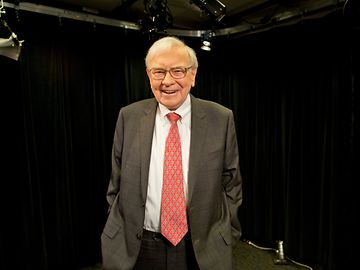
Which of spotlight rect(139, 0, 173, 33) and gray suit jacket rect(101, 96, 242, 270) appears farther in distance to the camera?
→ spotlight rect(139, 0, 173, 33)

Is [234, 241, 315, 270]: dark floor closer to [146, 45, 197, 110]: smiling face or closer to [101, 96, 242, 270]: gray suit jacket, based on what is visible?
[101, 96, 242, 270]: gray suit jacket

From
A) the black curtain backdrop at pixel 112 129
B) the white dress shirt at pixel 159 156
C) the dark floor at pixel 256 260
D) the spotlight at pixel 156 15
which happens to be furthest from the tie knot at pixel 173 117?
the dark floor at pixel 256 260

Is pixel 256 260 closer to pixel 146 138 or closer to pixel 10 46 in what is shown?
pixel 146 138

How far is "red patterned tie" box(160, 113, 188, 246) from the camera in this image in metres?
1.46

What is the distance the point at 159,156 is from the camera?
1517 millimetres

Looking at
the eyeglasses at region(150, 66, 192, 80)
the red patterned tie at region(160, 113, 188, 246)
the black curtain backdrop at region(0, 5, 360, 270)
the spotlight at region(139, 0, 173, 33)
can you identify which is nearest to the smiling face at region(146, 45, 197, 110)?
the eyeglasses at region(150, 66, 192, 80)

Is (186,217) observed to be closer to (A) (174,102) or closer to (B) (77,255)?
(A) (174,102)

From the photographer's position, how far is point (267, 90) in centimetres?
334

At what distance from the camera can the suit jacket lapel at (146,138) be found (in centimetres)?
146

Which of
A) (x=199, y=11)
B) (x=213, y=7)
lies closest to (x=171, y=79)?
(x=213, y=7)

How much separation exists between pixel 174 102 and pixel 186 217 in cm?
61

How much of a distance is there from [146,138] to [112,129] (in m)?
1.81

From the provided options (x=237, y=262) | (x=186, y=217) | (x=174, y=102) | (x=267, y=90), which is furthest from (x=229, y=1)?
(x=237, y=262)

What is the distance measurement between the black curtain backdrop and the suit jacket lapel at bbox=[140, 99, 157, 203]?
1.54 meters
